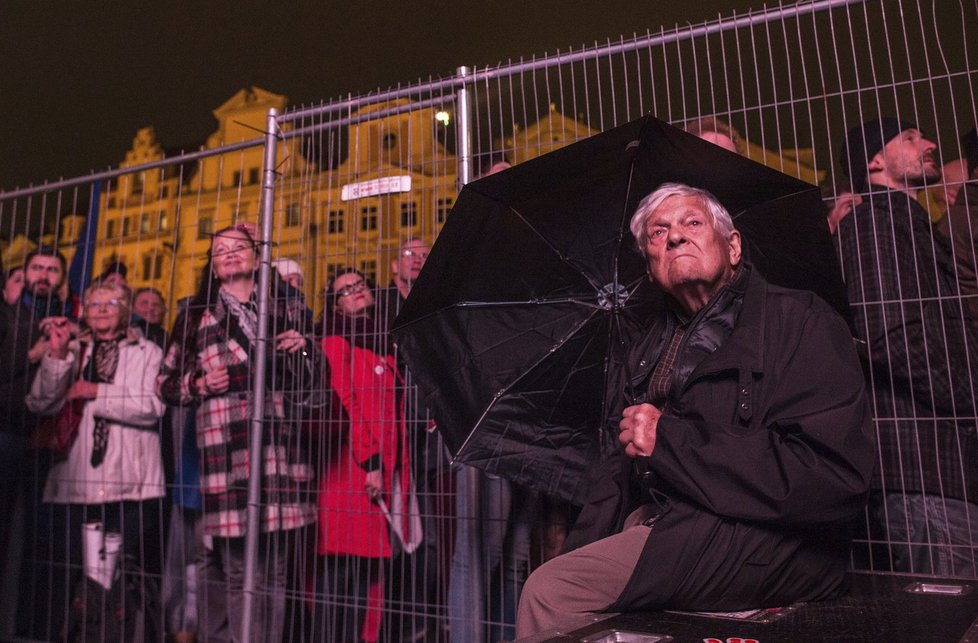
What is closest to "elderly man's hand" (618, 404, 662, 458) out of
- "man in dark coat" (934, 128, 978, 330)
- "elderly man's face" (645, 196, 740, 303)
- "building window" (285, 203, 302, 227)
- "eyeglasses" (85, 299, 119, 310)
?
"elderly man's face" (645, 196, 740, 303)

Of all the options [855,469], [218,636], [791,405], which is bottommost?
[218,636]

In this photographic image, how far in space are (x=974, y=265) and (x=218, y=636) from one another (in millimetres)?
3438

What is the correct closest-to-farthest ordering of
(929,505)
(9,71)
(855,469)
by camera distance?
(855,469), (929,505), (9,71)

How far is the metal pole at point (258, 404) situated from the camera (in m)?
3.23

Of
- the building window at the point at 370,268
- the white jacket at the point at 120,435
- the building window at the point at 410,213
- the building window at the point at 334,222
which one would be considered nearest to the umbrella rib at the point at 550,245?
the building window at the point at 410,213

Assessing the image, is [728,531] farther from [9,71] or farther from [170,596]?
[9,71]

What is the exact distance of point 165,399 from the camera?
3.91m

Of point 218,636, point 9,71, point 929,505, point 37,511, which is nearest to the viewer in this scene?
point 929,505

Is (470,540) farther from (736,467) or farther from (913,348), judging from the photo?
(913,348)

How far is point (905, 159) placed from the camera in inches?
106

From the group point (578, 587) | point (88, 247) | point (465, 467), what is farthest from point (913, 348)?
point (88, 247)

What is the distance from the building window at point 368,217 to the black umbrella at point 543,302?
97cm

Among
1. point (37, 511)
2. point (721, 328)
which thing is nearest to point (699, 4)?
point (721, 328)

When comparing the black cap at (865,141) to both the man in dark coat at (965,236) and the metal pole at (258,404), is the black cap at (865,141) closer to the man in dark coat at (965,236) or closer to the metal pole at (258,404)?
the man in dark coat at (965,236)
